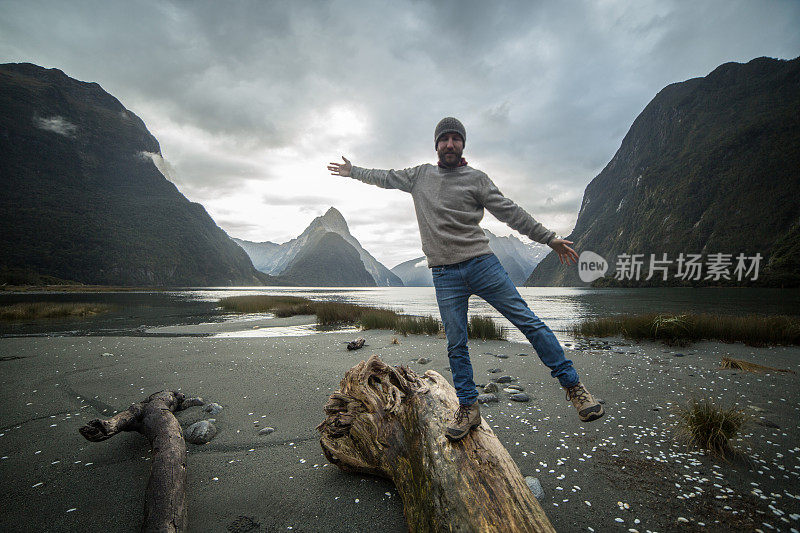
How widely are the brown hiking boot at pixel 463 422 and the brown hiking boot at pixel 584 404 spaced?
88cm

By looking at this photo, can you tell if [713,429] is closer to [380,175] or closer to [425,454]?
[425,454]

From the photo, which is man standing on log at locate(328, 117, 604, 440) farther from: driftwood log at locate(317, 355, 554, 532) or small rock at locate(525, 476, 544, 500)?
small rock at locate(525, 476, 544, 500)

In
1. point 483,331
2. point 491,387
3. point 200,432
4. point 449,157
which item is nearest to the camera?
point 449,157

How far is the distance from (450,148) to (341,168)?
1602 millimetres

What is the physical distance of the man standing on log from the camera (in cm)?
302

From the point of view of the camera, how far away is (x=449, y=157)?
138 inches

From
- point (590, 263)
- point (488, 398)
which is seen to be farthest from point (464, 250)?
point (488, 398)

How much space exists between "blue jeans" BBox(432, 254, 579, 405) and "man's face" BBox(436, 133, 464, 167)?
1168mm

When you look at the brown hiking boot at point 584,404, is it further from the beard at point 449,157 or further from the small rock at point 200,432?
the small rock at point 200,432

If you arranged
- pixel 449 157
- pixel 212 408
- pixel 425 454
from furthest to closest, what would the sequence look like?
pixel 212 408, pixel 449 157, pixel 425 454

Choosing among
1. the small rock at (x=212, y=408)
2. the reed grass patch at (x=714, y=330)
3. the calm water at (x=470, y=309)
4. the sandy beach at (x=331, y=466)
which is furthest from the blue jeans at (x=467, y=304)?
the reed grass patch at (x=714, y=330)

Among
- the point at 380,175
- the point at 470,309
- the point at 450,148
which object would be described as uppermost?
the point at 450,148

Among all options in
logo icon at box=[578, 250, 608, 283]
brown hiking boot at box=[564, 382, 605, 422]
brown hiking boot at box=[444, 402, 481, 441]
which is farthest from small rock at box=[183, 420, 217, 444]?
logo icon at box=[578, 250, 608, 283]

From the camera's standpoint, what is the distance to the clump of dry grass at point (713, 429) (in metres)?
3.29
